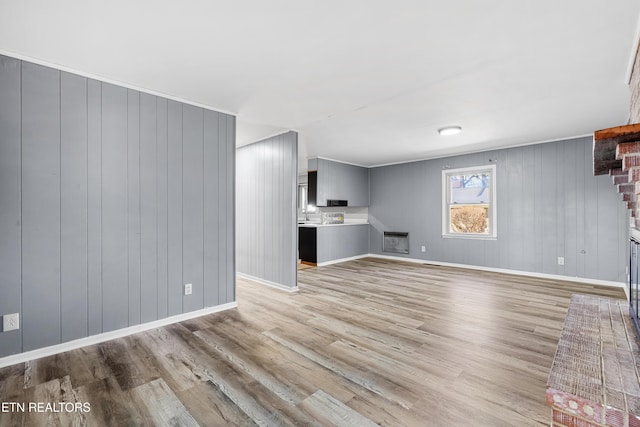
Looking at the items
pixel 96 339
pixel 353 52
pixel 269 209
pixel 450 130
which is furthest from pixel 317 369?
pixel 450 130

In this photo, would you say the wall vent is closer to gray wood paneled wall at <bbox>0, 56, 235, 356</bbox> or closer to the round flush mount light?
the round flush mount light

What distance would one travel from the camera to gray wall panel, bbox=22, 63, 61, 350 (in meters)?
2.32

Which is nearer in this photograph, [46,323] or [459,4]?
[459,4]

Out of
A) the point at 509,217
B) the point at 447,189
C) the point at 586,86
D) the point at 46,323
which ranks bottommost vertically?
the point at 46,323

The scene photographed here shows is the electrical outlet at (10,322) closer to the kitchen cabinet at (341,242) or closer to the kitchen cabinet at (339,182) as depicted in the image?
the kitchen cabinet at (341,242)

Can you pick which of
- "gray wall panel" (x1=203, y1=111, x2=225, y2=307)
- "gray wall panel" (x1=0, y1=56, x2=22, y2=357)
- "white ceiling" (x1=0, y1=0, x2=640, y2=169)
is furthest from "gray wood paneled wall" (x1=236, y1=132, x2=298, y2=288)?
"gray wall panel" (x1=0, y1=56, x2=22, y2=357)

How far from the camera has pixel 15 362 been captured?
2250mm

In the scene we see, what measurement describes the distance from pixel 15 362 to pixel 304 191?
5.77m

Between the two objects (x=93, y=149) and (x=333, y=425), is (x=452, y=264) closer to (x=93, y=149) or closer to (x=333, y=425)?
(x=333, y=425)

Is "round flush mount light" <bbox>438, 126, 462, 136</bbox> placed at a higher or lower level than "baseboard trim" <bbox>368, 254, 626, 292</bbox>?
higher

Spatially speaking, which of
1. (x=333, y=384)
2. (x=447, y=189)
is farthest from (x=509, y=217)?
(x=333, y=384)

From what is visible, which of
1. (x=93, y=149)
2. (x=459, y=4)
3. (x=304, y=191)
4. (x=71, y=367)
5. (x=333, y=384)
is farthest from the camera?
(x=304, y=191)

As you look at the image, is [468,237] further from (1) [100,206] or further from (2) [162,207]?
(1) [100,206]

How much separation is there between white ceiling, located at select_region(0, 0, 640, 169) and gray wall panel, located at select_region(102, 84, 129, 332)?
29 cm
